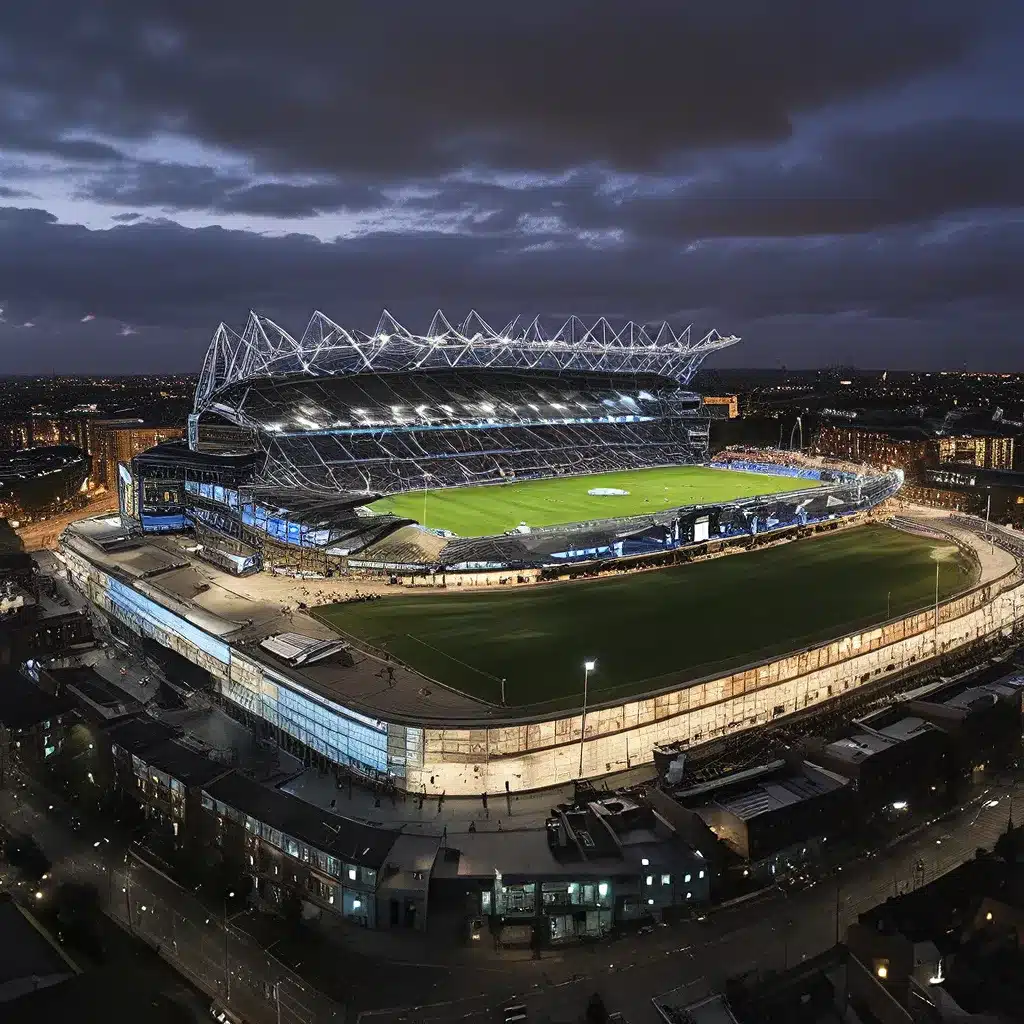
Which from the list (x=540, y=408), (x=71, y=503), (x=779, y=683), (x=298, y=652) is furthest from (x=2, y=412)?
(x=779, y=683)

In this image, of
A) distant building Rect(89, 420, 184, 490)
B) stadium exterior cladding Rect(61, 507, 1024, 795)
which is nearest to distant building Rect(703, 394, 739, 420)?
distant building Rect(89, 420, 184, 490)

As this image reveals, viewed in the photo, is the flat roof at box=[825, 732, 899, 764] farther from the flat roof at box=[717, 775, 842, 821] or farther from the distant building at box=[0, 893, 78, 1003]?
the distant building at box=[0, 893, 78, 1003]

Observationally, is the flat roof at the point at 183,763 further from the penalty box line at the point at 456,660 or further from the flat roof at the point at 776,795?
the flat roof at the point at 776,795

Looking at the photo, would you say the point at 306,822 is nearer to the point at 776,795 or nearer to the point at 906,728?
the point at 776,795

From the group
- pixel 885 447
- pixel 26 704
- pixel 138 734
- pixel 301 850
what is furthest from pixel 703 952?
pixel 885 447

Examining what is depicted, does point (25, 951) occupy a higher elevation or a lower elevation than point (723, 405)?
lower

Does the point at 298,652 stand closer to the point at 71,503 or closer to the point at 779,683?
the point at 779,683
